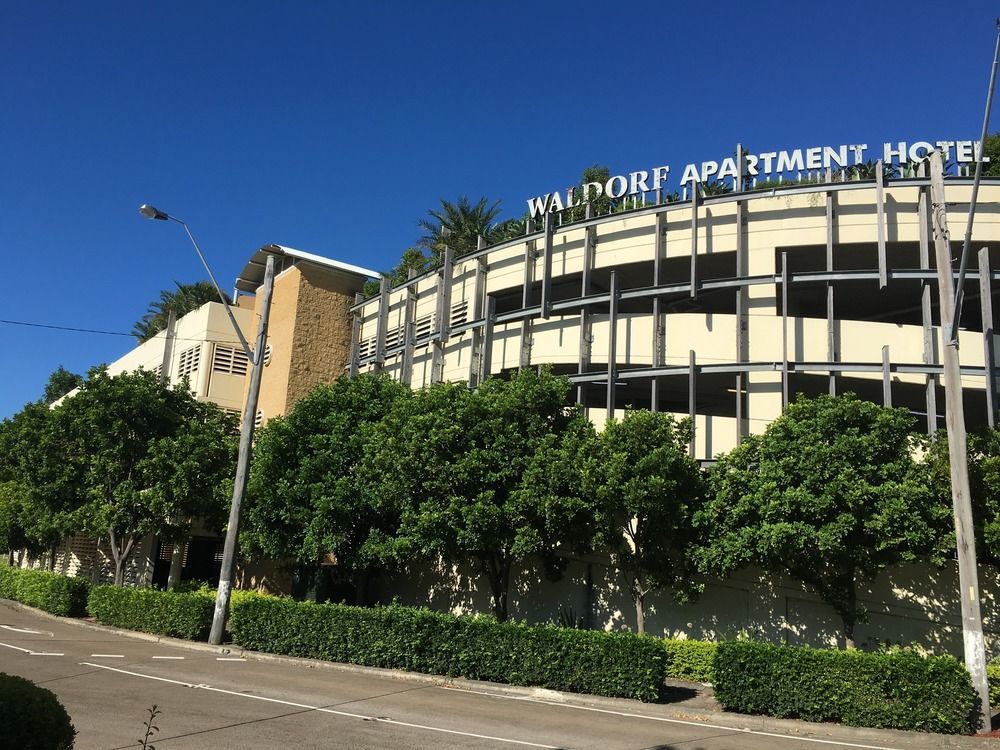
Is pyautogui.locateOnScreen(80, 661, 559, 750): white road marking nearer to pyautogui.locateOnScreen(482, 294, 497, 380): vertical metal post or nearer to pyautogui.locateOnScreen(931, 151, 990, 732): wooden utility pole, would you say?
pyautogui.locateOnScreen(931, 151, 990, 732): wooden utility pole

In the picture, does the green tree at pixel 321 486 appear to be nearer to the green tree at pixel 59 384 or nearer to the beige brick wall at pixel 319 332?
the beige brick wall at pixel 319 332

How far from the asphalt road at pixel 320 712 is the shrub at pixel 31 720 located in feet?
11.9

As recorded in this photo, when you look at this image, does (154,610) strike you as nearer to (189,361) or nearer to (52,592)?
(52,592)

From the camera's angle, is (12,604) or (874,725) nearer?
(874,725)

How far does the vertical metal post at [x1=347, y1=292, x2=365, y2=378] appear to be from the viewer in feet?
115

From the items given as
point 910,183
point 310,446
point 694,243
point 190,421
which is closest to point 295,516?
point 310,446

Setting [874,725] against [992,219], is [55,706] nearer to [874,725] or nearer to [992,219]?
[874,725]

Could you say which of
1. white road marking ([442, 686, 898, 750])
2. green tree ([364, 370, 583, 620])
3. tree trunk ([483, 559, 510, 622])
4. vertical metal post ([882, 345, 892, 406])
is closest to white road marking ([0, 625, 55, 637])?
green tree ([364, 370, 583, 620])

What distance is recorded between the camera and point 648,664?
1538cm

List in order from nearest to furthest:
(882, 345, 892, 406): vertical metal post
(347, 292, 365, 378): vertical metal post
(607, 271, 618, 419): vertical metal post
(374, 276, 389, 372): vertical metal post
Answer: (882, 345, 892, 406): vertical metal post < (607, 271, 618, 419): vertical metal post < (374, 276, 389, 372): vertical metal post < (347, 292, 365, 378): vertical metal post

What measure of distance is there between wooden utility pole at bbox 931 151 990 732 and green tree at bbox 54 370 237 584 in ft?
68.3

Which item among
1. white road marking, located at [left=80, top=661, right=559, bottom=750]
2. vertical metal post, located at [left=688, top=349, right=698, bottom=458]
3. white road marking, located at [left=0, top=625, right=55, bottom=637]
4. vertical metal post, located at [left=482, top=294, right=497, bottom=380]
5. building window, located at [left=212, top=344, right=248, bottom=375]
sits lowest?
white road marking, located at [left=0, top=625, right=55, bottom=637]

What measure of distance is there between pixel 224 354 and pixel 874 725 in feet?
106

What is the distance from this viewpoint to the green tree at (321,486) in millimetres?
22172
